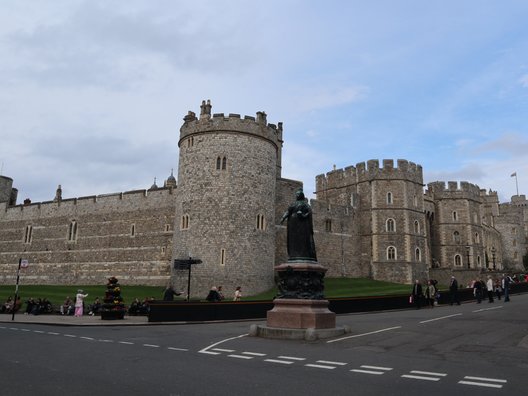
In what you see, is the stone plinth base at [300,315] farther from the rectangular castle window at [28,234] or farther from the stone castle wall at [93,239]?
the rectangular castle window at [28,234]

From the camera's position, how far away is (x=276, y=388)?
6113 millimetres

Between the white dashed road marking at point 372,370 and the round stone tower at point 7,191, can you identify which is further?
the round stone tower at point 7,191

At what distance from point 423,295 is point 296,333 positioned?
12.5 metres

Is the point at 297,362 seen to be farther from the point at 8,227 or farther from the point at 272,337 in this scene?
the point at 8,227

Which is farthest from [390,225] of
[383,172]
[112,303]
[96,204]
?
[112,303]

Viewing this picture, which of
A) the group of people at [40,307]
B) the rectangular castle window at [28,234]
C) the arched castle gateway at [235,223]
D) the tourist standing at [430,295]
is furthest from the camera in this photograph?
the rectangular castle window at [28,234]

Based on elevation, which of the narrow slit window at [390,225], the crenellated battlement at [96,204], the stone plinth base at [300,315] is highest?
the crenellated battlement at [96,204]

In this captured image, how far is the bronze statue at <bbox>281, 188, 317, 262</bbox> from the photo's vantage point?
1243 centimetres

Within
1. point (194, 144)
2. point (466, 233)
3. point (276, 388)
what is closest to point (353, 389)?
point (276, 388)

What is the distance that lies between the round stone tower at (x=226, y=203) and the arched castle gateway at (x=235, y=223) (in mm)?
65

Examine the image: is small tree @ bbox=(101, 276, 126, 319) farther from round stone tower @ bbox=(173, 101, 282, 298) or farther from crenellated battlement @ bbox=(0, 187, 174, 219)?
crenellated battlement @ bbox=(0, 187, 174, 219)

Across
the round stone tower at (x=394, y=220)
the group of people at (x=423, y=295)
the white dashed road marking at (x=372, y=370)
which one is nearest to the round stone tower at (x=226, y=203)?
the group of people at (x=423, y=295)

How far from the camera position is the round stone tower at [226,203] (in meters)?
27.7

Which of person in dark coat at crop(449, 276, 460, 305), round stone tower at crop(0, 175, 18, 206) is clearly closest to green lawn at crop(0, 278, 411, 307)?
person in dark coat at crop(449, 276, 460, 305)
